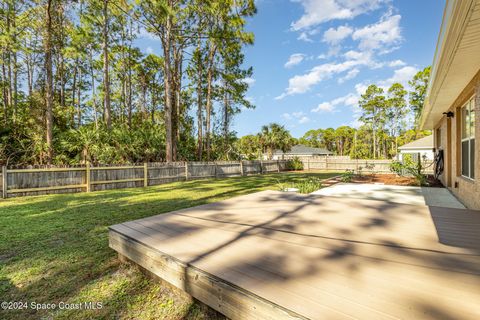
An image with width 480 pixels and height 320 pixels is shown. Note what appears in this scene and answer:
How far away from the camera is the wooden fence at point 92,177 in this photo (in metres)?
6.99

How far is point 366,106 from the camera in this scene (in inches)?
1375

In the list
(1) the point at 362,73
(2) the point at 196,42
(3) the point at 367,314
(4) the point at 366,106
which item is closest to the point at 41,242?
(3) the point at 367,314

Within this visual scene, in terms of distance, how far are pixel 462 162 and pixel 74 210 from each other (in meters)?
9.03

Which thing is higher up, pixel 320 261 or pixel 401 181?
pixel 320 261

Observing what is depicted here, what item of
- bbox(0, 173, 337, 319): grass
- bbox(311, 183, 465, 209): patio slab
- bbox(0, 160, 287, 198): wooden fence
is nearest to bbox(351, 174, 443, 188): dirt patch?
bbox(311, 183, 465, 209): patio slab

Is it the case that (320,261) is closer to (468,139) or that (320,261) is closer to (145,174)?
(468,139)

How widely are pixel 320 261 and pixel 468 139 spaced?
5205mm

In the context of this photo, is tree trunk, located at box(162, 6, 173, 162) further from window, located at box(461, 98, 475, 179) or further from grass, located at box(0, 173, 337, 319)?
window, located at box(461, 98, 475, 179)

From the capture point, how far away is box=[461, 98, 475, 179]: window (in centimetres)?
428

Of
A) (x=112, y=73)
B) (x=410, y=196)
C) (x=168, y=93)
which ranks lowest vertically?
(x=410, y=196)

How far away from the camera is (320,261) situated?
1721 millimetres

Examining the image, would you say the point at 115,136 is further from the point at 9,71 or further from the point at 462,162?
the point at 462,162

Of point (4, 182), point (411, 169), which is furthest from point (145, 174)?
point (411, 169)

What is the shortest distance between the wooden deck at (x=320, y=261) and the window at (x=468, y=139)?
5.81 ft
